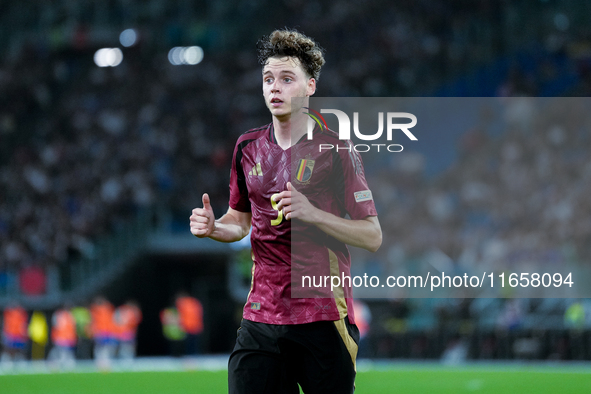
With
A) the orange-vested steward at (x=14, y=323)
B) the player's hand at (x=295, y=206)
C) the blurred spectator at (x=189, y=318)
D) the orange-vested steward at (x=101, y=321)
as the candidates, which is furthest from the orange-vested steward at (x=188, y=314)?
the player's hand at (x=295, y=206)

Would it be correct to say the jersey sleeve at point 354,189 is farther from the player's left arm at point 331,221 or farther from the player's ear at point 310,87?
the player's ear at point 310,87

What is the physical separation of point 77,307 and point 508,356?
10.9m

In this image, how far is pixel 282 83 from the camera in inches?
145

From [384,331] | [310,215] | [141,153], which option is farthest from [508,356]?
[310,215]

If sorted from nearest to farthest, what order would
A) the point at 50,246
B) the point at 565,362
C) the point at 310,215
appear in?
the point at 310,215
the point at 565,362
the point at 50,246

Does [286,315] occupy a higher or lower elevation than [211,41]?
lower

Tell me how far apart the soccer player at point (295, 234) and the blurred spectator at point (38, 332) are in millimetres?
17580

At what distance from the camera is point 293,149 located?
12.3 ft

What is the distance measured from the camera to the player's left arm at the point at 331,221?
341 centimetres

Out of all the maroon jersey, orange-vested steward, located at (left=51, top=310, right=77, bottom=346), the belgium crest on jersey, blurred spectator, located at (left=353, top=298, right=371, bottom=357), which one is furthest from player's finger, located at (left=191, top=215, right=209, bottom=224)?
orange-vested steward, located at (left=51, top=310, right=77, bottom=346)

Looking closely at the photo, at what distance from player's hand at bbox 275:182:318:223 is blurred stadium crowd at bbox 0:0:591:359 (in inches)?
604

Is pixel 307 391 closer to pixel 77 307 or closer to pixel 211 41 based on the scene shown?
pixel 77 307

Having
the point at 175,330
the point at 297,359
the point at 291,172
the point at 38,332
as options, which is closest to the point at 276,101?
the point at 291,172

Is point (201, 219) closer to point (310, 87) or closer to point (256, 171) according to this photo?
point (256, 171)
